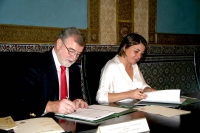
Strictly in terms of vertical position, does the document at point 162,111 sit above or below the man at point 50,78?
below

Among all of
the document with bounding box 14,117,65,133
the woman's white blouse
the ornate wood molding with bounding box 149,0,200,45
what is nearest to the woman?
the woman's white blouse

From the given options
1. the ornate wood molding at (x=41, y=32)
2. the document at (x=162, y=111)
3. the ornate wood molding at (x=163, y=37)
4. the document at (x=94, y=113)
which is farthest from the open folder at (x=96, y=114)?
the ornate wood molding at (x=163, y=37)

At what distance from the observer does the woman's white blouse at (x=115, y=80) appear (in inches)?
95.3

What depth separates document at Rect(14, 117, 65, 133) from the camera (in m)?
1.19

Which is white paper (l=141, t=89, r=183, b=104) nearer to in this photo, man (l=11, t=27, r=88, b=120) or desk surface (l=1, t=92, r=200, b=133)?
desk surface (l=1, t=92, r=200, b=133)

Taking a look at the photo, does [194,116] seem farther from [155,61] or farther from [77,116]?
[155,61]

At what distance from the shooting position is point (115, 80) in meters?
2.66

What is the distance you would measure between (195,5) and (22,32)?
343 cm

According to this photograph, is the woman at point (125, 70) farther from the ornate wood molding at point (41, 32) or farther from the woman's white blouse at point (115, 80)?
the ornate wood molding at point (41, 32)

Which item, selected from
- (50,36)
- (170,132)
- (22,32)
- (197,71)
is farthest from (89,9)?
(170,132)

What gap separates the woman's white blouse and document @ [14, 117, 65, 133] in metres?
1.06

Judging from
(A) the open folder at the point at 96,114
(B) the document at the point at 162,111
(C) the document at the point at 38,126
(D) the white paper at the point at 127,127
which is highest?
(D) the white paper at the point at 127,127

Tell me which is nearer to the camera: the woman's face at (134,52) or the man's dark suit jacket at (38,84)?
the man's dark suit jacket at (38,84)

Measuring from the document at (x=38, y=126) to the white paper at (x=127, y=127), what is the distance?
0.73 ft
